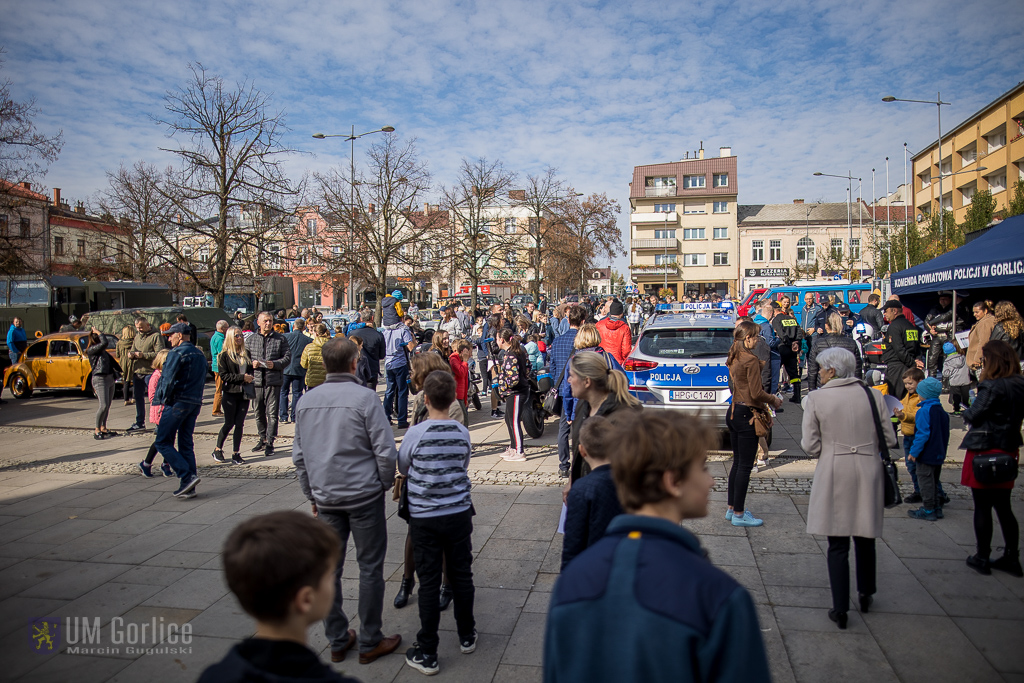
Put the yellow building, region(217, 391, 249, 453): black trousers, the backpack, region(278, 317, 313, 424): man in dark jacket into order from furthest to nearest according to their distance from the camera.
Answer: the yellow building → region(278, 317, 313, 424): man in dark jacket → region(217, 391, 249, 453): black trousers → the backpack

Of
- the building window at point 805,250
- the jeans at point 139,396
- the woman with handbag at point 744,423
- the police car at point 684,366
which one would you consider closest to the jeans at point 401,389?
the police car at point 684,366

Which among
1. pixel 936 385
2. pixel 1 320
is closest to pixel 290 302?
pixel 1 320

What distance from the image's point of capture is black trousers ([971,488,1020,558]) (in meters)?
4.45

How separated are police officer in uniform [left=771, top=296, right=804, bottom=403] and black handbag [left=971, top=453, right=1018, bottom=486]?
7804 millimetres

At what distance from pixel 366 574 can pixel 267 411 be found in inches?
251

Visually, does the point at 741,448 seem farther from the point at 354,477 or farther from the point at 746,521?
the point at 354,477

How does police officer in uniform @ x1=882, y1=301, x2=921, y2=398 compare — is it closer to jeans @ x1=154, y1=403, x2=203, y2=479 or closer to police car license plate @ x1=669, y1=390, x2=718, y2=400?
police car license plate @ x1=669, y1=390, x2=718, y2=400

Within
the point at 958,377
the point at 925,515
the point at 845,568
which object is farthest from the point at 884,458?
the point at 958,377

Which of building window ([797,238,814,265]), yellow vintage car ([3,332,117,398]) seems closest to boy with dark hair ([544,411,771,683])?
A: yellow vintage car ([3,332,117,398])

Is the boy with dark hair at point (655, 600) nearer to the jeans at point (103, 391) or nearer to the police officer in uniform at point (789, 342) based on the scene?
the jeans at point (103, 391)

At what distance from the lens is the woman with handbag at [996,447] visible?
14.4 feet

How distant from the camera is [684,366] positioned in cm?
827

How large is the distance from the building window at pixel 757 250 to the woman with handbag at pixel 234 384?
229 ft

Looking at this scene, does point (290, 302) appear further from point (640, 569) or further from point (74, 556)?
point (640, 569)
